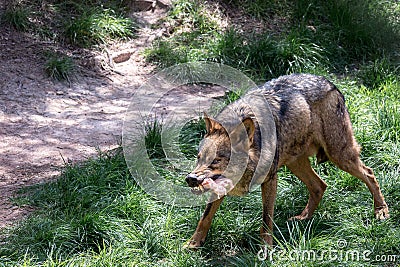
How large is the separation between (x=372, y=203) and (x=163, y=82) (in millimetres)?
4126

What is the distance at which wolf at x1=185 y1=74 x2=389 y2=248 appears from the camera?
16.0 feet

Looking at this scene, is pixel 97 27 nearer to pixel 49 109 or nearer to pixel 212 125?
pixel 49 109

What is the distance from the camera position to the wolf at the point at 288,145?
488 cm

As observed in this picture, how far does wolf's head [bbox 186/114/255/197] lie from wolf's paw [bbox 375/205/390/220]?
1.60 meters

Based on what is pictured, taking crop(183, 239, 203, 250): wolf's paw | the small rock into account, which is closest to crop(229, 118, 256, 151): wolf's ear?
crop(183, 239, 203, 250): wolf's paw

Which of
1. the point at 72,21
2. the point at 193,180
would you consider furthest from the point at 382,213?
the point at 72,21

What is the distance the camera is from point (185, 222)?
5.77 meters

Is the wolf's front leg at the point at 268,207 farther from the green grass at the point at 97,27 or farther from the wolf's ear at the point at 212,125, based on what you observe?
the green grass at the point at 97,27

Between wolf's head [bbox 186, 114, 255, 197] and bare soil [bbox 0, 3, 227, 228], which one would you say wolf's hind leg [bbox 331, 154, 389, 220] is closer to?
wolf's head [bbox 186, 114, 255, 197]

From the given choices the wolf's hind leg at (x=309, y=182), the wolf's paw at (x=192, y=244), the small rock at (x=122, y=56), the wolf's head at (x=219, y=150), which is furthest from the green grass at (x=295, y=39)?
the wolf's head at (x=219, y=150)

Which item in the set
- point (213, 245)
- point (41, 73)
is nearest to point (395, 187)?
point (213, 245)

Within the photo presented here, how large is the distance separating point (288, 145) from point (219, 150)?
0.84 metres

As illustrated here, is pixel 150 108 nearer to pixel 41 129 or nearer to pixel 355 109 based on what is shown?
pixel 41 129

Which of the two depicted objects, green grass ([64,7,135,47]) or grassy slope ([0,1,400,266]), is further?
green grass ([64,7,135,47])
